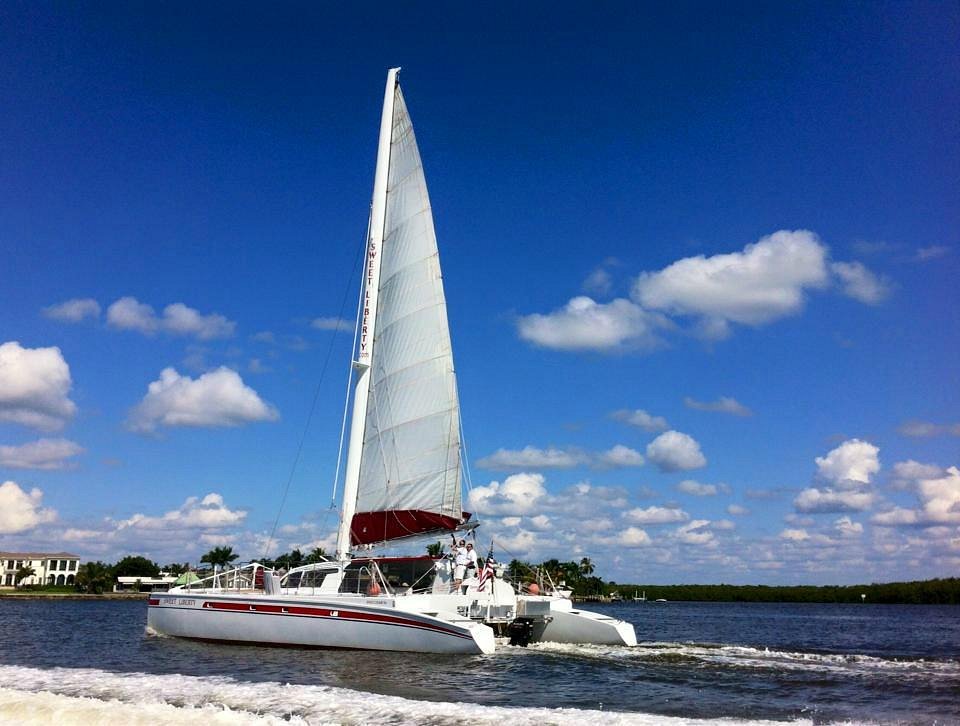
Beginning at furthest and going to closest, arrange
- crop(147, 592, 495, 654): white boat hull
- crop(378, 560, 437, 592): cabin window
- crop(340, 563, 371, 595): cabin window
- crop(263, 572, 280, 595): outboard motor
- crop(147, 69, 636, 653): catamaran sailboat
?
crop(378, 560, 437, 592): cabin window < crop(263, 572, 280, 595): outboard motor < crop(340, 563, 371, 595): cabin window < crop(147, 69, 636, 653): catamaran sailboat < crop(147, 592, 495, 654): white boat hull

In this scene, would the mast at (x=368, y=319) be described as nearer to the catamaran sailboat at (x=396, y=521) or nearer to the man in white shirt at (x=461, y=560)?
the catamaran sailboat at (x=396, y=521)

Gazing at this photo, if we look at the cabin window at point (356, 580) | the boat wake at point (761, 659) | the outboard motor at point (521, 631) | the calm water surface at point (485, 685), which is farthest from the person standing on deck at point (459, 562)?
the boat wake at point (761, 659)

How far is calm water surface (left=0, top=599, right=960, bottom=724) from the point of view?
1315cm

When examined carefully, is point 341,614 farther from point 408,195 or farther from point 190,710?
point 408,195

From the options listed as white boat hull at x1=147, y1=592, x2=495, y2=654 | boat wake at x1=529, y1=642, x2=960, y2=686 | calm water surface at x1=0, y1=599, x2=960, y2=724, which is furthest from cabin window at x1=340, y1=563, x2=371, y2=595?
boat wake at x1=529, y1=642, x2=960, y2=686

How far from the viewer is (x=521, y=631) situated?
23375mm

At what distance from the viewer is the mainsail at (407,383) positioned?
82.2 feet

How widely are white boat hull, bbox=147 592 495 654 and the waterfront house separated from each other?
365ft

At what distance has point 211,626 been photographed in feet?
79.5

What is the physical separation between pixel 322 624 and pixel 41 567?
4778 inches

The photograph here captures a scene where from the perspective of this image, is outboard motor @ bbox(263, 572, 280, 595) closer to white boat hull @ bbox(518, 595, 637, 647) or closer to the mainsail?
the mainsail

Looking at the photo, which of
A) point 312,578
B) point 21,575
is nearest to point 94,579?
point 21,575

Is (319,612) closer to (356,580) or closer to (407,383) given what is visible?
(356,580)

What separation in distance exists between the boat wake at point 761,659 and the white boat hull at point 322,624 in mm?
3510
